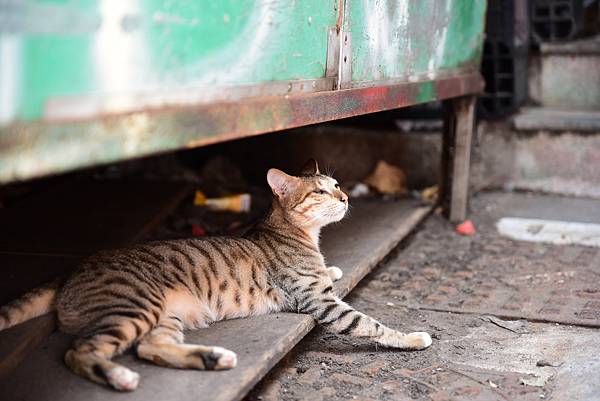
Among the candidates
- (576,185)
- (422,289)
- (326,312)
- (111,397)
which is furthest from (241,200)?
(111,397)

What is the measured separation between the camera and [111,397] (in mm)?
2363

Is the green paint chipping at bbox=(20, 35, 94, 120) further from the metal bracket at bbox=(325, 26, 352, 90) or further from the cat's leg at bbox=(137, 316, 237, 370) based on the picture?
the metal bracket at bbox=(325, 26, 352, 90)

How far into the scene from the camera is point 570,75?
641 centimetres

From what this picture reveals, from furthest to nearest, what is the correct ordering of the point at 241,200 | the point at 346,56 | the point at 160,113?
the point at 241,200
the point at 346,56
the point at 160,113

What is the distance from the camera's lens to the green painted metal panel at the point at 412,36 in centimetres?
330

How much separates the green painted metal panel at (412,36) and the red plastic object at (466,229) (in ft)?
3.52

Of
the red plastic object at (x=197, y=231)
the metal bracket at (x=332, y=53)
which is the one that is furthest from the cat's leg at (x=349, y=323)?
the red plastic object at (x=197, y=231)

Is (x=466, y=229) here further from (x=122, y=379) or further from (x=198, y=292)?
(x=122, y=379)

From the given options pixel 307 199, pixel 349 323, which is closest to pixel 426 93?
pixel 307 199

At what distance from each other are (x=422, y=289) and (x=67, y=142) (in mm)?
2799

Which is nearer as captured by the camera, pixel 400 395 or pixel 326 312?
pixel 400 395

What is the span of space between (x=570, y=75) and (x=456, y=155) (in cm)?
179

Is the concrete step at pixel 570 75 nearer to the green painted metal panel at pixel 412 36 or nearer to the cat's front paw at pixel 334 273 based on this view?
the green painted metal panel at pixel 412 36

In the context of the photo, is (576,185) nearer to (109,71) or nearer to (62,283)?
(62,283)
